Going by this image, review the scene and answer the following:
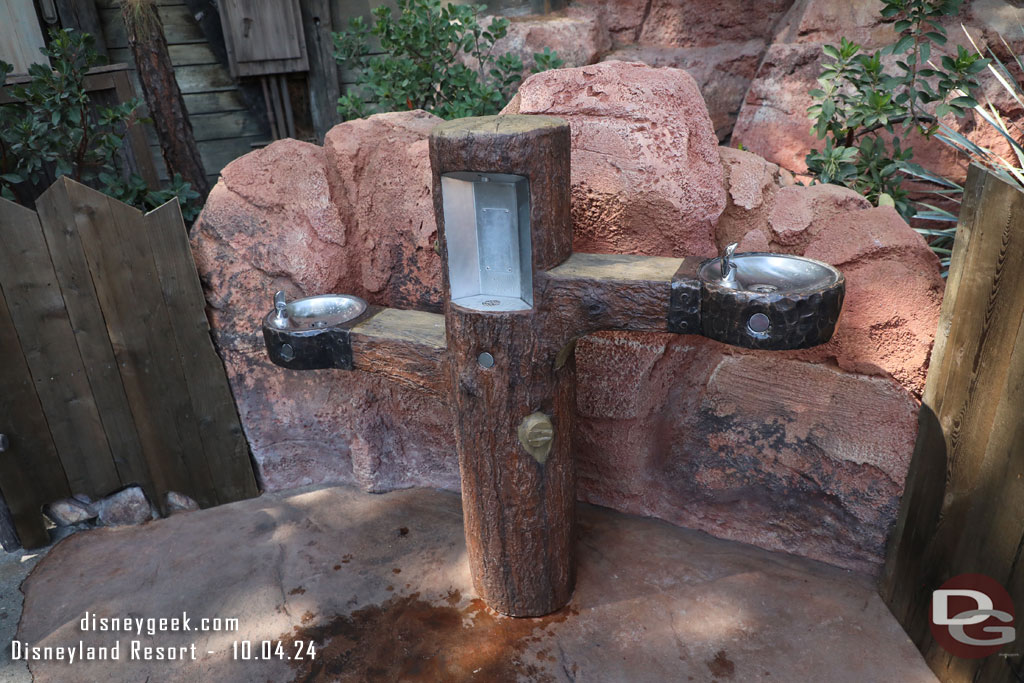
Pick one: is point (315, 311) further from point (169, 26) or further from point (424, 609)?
point (169, 26)

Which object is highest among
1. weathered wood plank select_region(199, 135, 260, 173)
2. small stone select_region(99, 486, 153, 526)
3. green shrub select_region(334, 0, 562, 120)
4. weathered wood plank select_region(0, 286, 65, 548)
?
green shrub select_region(334, 0, 562, 120)

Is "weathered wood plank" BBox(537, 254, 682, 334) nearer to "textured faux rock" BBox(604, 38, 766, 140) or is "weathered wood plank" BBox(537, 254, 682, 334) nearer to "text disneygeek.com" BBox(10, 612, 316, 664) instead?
"text disneygeek.com" BBox(10, 612, 316, 664)

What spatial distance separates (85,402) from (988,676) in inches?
133

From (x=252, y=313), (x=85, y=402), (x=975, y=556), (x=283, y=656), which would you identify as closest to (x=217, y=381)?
(x=252, y=313)

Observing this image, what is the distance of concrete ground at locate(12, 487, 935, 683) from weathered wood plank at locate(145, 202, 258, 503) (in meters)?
0.28

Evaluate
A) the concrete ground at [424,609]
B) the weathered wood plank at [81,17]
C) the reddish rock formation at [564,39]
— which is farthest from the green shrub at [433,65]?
the weathered wood plank at [81,17]

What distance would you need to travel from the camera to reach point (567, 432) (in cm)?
237

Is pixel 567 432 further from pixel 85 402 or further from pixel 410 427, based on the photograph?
pixel 85 402

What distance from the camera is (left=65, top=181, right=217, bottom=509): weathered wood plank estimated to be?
2.82 meters

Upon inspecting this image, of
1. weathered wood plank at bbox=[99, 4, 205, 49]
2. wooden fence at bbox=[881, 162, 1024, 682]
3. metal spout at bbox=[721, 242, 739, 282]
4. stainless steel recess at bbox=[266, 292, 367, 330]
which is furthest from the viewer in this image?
weathered wood plank at bbox=[99, 4, 205, 49]

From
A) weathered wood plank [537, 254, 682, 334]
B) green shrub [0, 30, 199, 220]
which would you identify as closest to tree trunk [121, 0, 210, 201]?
green shrub [0, 30, 199, 220]

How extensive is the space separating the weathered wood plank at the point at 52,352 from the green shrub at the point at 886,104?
324 centimetres

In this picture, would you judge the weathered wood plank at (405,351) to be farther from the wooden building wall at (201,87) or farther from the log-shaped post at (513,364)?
the wooden building wall at (201,87)

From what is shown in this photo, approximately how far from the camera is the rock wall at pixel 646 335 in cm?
241
